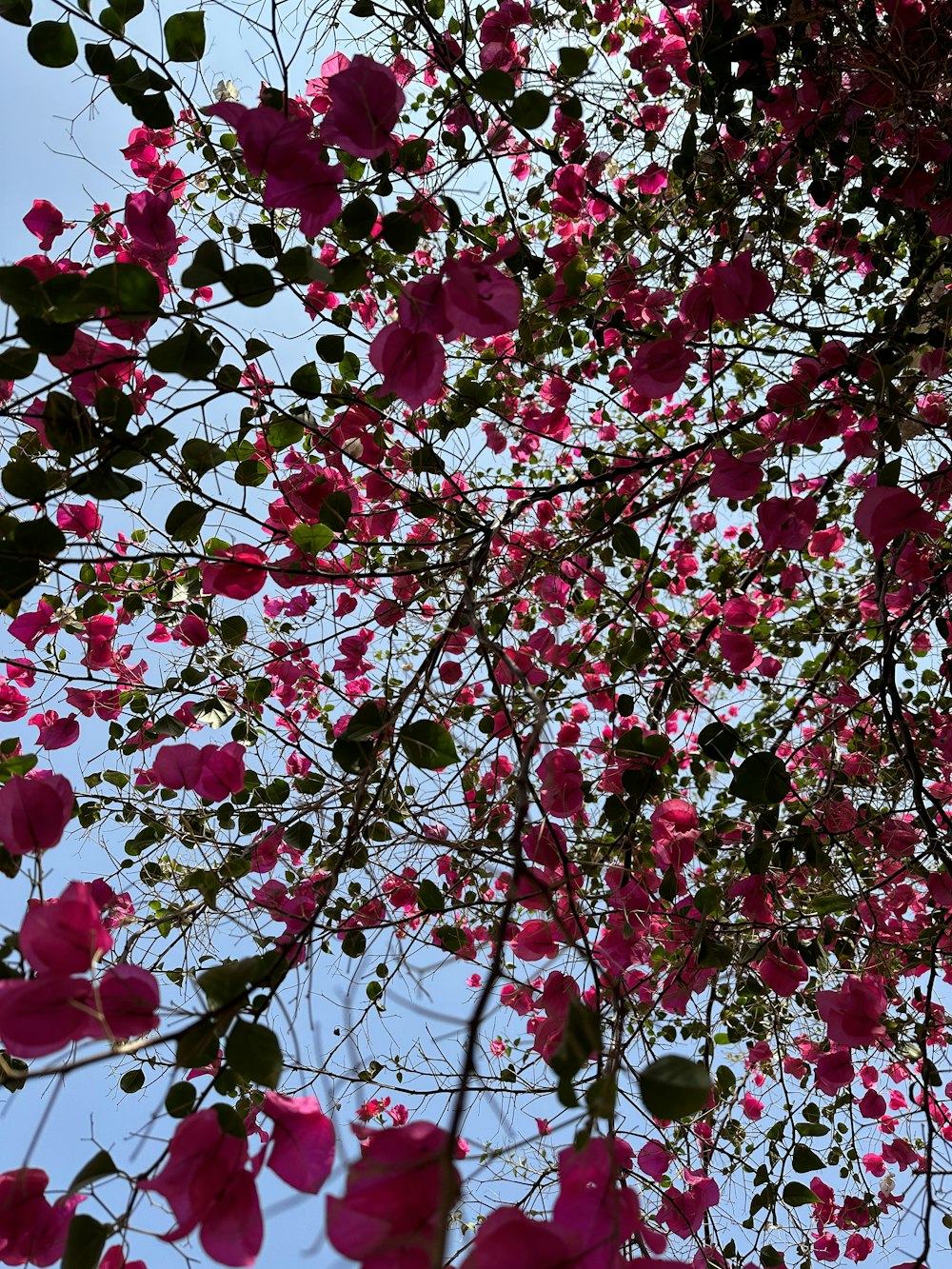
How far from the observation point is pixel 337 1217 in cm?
66

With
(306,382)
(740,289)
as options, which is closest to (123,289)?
(306,382)

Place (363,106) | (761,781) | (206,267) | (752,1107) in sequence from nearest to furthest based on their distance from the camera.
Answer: (206,267)
(363,106)
(761,781)
(752,1107)

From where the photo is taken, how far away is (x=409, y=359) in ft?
3.75

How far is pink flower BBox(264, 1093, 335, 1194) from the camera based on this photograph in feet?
2.76

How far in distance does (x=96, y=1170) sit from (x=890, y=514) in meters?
1.48

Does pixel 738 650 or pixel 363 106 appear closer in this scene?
pixel 363 106

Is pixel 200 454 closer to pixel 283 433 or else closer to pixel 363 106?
pixel 283 433

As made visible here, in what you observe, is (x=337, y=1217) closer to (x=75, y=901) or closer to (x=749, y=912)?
(x=75, y=901)

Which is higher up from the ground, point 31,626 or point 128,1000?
point 31,626

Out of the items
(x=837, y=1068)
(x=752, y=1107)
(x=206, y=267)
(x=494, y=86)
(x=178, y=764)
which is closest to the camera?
(x=206, y=267)

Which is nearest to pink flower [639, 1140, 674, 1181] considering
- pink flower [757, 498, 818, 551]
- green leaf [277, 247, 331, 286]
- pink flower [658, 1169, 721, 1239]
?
pink flower [658, 1169, 721, 1239]

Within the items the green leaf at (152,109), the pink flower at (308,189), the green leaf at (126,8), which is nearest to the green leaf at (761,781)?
the pink flower at (308,189)

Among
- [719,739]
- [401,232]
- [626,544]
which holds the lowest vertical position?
[719,739]

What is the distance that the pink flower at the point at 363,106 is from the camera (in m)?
1.08
